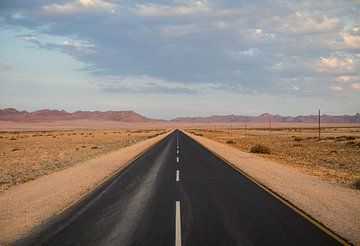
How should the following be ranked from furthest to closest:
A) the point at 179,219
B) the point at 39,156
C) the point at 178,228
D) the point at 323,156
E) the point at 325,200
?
the point at 39,156, the point at 323,156, the point at 325,200, the point at 179,219, the point at 178,228

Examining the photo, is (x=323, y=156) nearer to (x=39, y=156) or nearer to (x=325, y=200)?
(x=325, y=200)

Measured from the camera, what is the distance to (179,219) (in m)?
9.13

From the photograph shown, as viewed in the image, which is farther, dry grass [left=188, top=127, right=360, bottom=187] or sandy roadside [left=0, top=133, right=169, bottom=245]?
dry grass [left=188, top=127, right=360, bottom=187]

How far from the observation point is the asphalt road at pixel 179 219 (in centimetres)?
755

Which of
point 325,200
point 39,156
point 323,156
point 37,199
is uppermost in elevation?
point 325,200

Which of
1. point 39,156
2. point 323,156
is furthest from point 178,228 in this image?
point 39,156

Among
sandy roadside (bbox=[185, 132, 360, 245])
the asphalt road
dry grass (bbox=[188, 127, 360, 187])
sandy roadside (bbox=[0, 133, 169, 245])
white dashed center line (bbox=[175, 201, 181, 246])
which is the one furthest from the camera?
dry grass (bbox=[188, 127, 360, 187])

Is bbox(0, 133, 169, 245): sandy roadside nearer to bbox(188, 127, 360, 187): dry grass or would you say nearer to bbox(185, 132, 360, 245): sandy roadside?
bbox(185, 132, 360, 245): sandy roadside

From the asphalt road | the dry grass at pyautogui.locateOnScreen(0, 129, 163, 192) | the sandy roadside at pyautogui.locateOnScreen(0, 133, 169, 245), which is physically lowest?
the dry grass at pyautogui.locateOnScreen(0, 129, 163, 192)

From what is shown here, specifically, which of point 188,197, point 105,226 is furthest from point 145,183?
point 105,226

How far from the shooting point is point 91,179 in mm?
16922

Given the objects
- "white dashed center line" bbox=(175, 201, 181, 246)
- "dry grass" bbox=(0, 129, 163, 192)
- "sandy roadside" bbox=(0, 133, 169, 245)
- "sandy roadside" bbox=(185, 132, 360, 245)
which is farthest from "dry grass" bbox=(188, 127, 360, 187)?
"dry grass" bbox=(0, 129, 163, 192)

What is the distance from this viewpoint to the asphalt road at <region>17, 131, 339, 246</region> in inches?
297

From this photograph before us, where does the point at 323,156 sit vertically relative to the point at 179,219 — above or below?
below
